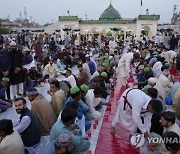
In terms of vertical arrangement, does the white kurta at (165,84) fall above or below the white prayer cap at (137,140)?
above

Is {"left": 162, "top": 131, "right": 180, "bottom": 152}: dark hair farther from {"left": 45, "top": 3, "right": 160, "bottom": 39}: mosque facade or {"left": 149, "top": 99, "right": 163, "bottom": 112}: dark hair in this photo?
{"left": 45, "top": 3, "right": 160, "bottom": 39}: mosque facade

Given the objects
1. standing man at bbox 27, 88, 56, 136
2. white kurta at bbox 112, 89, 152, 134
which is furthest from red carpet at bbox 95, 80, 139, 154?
standing man at bbox 27, 88, 56, 136

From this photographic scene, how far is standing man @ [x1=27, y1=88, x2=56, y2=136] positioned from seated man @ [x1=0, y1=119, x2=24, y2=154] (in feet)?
3.00

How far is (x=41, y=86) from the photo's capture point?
8.33 m

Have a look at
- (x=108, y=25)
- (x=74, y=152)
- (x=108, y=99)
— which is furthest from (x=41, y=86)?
(x=108, y=25)

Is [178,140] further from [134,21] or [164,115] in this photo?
[134,21]

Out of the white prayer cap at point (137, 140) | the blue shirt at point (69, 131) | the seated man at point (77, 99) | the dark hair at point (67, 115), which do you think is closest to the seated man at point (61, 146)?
the blue shirt at point (69, 131)

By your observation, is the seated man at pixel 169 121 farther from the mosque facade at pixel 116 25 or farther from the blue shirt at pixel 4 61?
the mosque facade at pixel 116 25

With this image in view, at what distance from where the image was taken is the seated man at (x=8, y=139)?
113 inches

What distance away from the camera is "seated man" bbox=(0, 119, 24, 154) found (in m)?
2.86

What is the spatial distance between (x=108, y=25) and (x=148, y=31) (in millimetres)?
5621

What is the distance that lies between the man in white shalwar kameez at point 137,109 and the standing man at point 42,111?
1128 mm

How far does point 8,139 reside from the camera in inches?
113

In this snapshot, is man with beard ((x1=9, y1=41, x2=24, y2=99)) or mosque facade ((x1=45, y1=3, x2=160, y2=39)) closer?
man with beard ((x1=9, y1=41, x2=24, y2=99))
